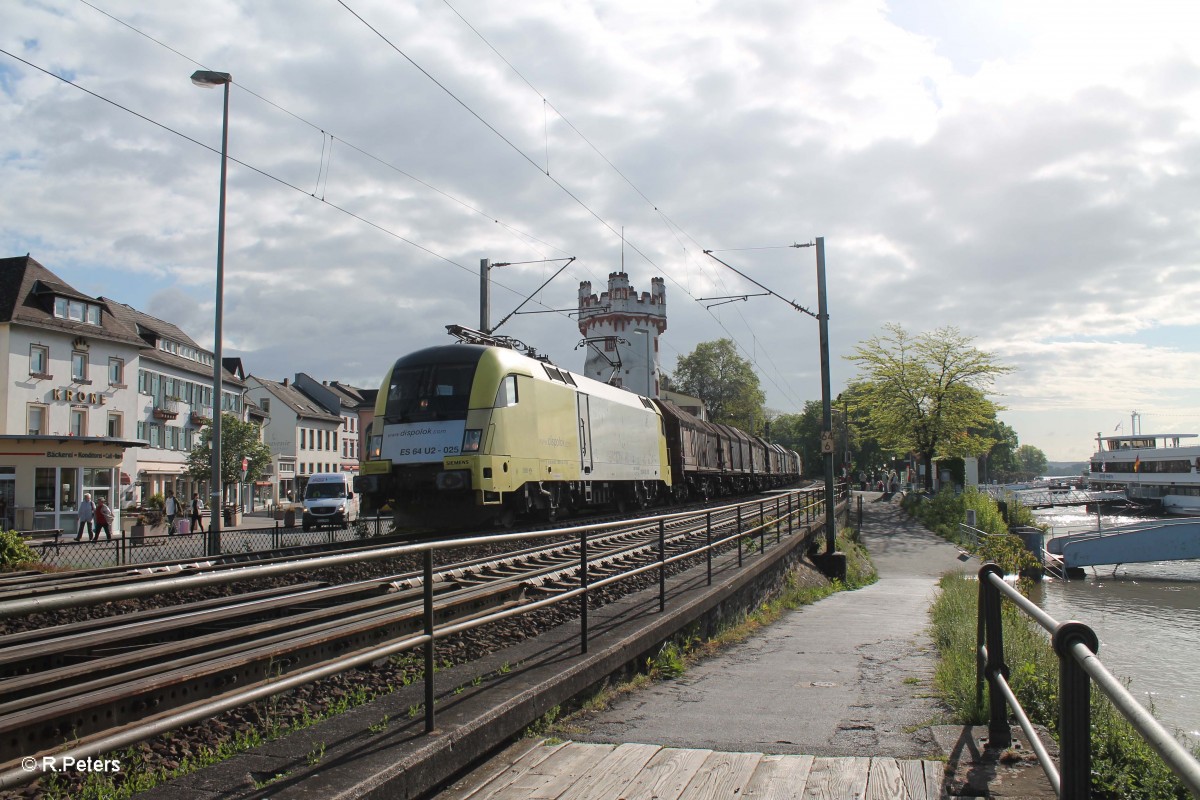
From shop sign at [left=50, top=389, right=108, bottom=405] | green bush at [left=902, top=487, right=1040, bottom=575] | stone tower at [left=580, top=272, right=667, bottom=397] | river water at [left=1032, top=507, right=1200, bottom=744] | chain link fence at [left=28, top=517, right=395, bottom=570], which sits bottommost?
river water at [left=1032, top=507, right=1200, bottom=744]

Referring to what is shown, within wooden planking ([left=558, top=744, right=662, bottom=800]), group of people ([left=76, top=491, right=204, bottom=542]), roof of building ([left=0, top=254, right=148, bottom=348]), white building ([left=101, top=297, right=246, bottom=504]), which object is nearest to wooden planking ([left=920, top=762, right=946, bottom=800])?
wooden planking ([left=558, top=744, right=662, bottom=800])

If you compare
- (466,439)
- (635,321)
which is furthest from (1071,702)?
(635,321)

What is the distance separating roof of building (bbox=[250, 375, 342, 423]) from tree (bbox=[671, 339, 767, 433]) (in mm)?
37803

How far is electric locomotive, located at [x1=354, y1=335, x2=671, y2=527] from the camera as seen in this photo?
15.2m

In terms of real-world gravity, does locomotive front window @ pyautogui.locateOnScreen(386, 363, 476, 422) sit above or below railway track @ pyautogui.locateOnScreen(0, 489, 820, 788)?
above

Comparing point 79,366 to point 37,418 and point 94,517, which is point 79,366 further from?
point 94,517

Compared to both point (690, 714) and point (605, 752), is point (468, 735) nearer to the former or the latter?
point (605, 752)

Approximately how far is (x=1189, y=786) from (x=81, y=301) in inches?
1794

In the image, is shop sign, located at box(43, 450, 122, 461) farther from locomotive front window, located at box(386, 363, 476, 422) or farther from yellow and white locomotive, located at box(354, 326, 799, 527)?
locomotive front window, located at box(386, 363, 476, 422)

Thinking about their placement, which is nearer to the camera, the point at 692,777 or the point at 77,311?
the point at 692,777

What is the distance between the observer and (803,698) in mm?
6562

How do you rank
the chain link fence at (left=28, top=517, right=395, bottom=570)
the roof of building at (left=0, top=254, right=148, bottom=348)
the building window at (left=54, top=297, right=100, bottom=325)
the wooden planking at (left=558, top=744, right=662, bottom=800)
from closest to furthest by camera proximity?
the wooden planking at (left=558, top=744, right=662, bottom=800) < the chain link fence at (left=28, top=517, right=395, bottom=570) < the roof of building at (left=0, top=254, right=148, bottom=348) < the building window at (left=54, top=297, right=100, bottom=325)

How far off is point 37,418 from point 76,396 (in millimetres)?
2152

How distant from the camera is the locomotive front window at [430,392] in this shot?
51.5ft
